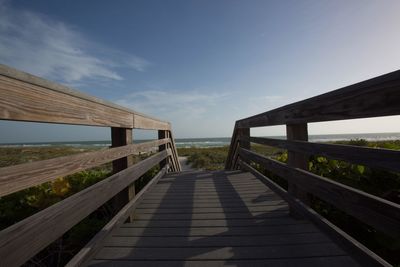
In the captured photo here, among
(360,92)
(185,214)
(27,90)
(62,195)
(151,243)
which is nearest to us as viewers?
(27,90)

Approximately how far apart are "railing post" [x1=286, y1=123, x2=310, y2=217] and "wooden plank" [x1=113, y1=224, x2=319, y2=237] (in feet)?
0.85

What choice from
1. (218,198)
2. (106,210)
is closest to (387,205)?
(218,198)

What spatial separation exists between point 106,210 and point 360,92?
3477mm

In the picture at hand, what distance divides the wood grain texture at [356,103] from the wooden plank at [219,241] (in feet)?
3.28

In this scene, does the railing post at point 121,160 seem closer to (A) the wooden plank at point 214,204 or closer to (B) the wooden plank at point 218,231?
(B) the wooden plank at point 218,231

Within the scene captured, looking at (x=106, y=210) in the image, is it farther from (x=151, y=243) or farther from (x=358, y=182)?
(x=358, y=182)

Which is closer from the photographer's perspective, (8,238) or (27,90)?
(8,238)

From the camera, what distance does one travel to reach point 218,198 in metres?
3.78

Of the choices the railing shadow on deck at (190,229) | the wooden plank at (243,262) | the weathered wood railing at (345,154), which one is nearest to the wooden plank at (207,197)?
the railing shadow on deck at (190,229)

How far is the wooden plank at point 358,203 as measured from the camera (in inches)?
53.1

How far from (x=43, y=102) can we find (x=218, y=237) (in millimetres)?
1778

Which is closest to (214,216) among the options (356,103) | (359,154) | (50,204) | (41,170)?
(359,154)

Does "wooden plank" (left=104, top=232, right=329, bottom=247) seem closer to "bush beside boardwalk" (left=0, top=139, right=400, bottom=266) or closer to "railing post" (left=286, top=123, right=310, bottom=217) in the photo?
"railing post" (left=286, top=123, right=310, bottom=217)

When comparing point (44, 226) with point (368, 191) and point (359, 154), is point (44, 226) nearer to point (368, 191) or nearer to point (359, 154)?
point (359, 154)
